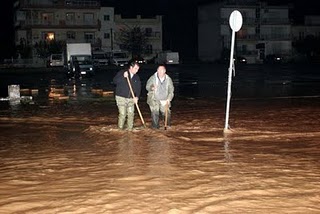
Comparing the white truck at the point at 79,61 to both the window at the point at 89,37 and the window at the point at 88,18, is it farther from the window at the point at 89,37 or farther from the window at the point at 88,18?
the window at the point at 88,18

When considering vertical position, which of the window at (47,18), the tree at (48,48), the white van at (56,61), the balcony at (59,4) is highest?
the balcony at (59,4)

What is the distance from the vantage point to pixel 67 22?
70.8 m

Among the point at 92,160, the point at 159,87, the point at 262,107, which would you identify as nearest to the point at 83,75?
the point at 262,107

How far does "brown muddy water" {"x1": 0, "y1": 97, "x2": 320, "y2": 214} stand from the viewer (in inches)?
219

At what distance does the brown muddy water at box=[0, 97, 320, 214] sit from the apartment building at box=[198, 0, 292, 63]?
64.2 m

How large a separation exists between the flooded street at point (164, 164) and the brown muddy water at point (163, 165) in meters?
0.01

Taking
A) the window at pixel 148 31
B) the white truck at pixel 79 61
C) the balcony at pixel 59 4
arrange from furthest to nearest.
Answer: the window at pixel 148 31, the balcony at pixel 59 4, the white truck at pixel 79 61

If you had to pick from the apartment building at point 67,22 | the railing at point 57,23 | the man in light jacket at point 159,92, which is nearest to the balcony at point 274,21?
the apartment building at point 67,22

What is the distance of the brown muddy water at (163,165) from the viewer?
5.57 m

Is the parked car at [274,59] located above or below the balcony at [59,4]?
below

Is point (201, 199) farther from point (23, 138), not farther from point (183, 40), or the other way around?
point (183, 40)

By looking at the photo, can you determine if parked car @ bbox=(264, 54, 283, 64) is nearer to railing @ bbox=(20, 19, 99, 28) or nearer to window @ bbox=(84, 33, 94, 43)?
railing @ bbox=(20, 19, 99, 28)

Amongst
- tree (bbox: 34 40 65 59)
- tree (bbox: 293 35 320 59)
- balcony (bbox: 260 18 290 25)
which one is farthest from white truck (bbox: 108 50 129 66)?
tree (bbox: 293 35 320 59)

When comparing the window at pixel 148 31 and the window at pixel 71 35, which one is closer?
the window at pixel 71 35
